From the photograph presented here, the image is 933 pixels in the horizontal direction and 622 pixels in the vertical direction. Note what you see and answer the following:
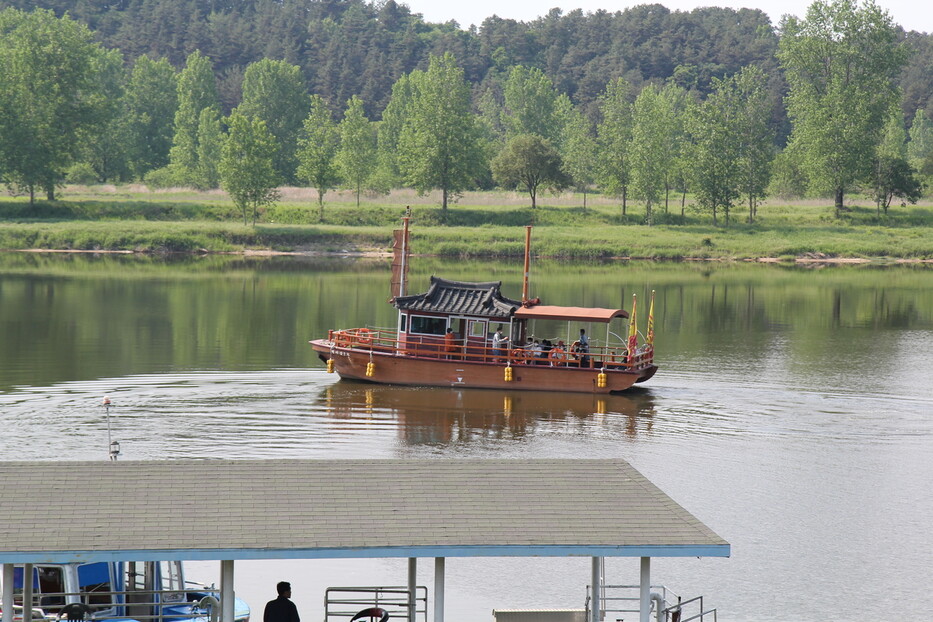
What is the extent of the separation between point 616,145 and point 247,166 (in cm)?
3961

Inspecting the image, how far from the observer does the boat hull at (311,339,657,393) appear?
4300 centimetres

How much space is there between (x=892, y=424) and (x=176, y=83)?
14234 centimetres

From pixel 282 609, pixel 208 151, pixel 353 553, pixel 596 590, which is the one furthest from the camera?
→ pixel 208 151

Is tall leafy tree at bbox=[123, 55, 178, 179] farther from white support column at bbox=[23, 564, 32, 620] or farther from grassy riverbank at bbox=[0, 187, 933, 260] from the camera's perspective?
white support column at bbox=[23, 564, 32, 620]

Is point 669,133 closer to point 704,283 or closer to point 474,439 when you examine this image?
point 704,283

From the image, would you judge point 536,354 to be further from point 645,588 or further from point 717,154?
point 717,154

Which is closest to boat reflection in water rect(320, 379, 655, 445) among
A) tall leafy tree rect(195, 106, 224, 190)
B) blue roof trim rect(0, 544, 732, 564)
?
blue roof trim rect(0, 544, 732, 564)

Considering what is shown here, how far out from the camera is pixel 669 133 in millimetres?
126188

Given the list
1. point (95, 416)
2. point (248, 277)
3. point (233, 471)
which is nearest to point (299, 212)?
point (248, 277)

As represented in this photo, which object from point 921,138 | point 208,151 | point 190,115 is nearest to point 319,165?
point 208,151

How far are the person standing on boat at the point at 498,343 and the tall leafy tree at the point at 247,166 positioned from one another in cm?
7413

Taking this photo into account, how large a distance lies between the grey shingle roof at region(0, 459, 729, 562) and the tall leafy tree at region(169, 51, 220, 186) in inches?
4892

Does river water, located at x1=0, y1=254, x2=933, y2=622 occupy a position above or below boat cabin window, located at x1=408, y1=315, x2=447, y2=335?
below

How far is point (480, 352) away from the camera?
43.8 metres
